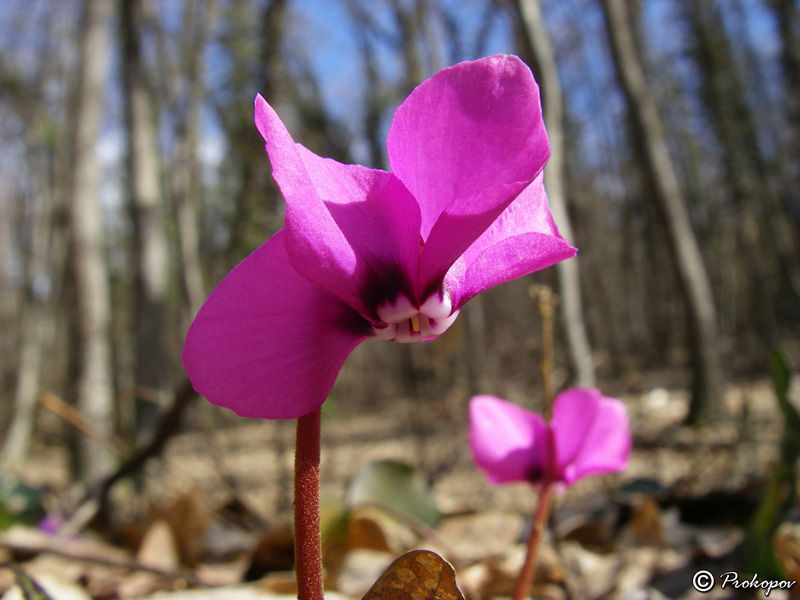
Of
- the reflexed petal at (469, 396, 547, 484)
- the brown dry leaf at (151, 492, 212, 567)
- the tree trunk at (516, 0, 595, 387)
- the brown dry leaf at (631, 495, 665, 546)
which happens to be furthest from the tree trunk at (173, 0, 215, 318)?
the reflexed petal at (469, 396, 547, 484)

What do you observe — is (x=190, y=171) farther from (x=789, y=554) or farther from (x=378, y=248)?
(x=378, y=248)

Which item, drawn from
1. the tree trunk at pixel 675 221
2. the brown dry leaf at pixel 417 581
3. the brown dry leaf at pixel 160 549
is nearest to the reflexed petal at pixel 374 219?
the brown dry leaf at pixel 417 581

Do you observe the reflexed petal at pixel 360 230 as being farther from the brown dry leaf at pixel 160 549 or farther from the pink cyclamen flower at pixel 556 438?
the brown dry leaf at pixel 160 549

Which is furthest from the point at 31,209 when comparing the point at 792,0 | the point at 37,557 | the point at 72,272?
the point at 792,0

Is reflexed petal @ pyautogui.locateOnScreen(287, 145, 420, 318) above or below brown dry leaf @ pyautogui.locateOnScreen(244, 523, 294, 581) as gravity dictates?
above

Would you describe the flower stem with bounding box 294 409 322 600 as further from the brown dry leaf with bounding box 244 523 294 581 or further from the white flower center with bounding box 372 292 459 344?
the brown dry leaf with bounding box 244 523 294 581

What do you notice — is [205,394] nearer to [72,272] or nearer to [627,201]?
[72,272]
